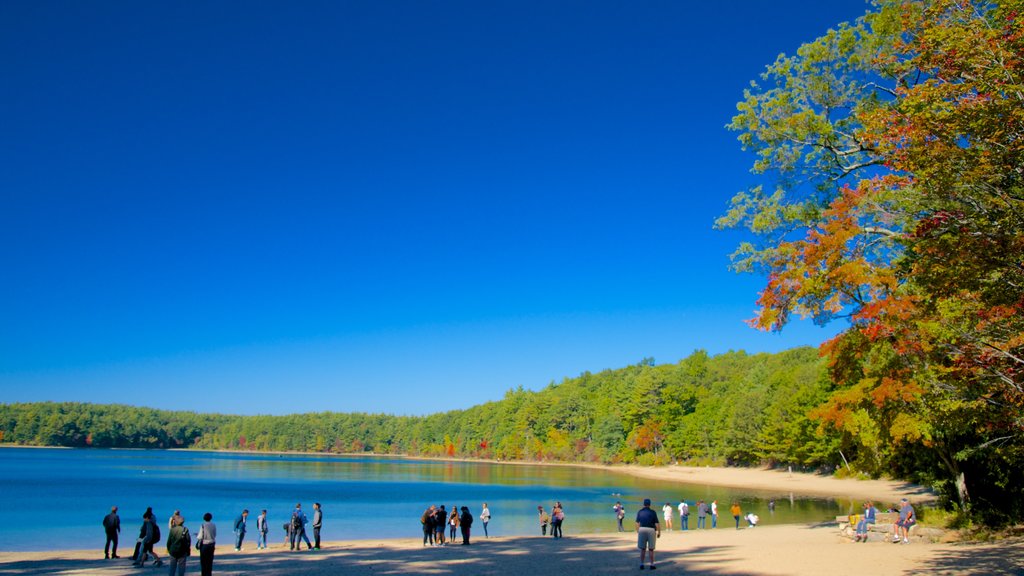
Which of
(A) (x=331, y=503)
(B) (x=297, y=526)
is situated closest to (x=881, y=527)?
(B) (x=297, y=526)

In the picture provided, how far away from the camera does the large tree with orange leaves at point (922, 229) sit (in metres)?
8.88

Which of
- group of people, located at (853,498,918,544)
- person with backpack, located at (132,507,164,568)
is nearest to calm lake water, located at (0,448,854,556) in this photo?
person with backpack, located at (132,507,164,568)

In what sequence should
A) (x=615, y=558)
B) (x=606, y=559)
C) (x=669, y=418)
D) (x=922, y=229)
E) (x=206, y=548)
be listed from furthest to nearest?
(x=669, y=418)
(x=615, y=558)
(x=606, y=559)
(x=206, y=548)
(x=922, y=229)

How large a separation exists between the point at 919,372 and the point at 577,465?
117496 mm

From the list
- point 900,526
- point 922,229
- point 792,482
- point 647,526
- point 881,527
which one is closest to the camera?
point 922,229

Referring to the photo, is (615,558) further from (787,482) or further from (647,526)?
(787,482)

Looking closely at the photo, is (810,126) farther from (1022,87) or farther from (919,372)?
(1022,87)

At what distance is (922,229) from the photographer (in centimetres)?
943

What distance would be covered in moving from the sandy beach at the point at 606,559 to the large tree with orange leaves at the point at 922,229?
10.3 feet

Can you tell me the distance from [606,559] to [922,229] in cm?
1270

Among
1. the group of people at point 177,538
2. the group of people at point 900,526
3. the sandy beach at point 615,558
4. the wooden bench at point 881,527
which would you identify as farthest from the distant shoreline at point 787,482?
the group of people at point 177,538

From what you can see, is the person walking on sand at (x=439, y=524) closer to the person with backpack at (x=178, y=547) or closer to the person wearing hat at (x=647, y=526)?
the person wearing hat at (x=647, y=526)

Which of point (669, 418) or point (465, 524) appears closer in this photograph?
point (465, 524)

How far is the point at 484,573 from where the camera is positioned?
15820 millimetres
